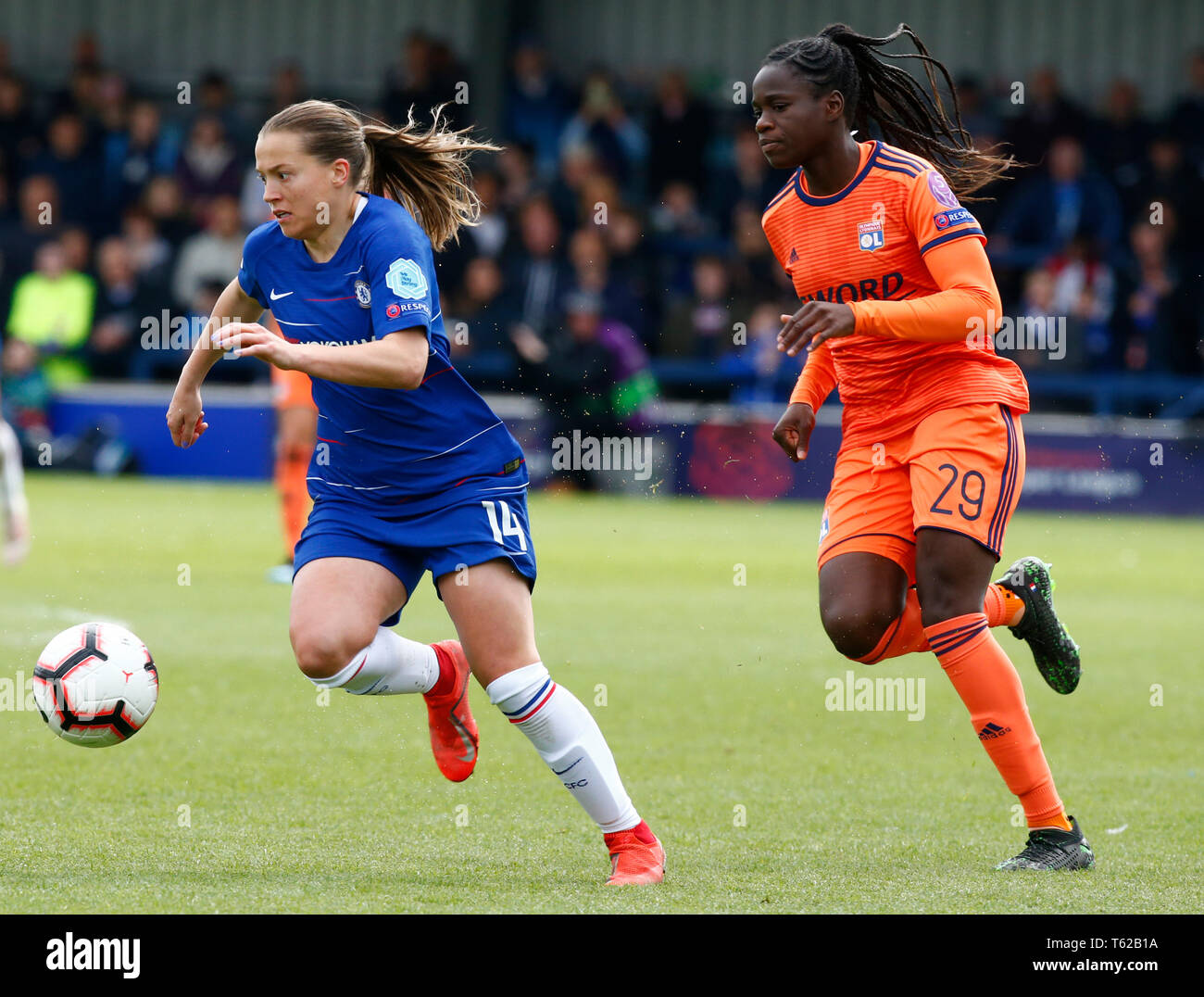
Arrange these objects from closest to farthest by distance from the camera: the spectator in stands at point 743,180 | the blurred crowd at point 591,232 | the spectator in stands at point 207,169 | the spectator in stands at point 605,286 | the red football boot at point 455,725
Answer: the red football boot at point 455,725, the blurred crowd at point 591,232, the spectator in stands at point 605,286, the spectator in stands at point 743,180, the spectator in stands at point 207,169

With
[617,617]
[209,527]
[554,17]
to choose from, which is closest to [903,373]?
[617,617]

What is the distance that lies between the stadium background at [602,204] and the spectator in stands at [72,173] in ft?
0.10

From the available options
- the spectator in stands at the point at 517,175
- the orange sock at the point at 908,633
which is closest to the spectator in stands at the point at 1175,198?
the spectator in stands at the point at 517,175

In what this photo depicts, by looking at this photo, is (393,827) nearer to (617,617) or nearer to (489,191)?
(617,617)

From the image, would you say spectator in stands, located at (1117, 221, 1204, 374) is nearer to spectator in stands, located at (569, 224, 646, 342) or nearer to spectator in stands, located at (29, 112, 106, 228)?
spectator in stands, located at (569, 224, 646, 342)

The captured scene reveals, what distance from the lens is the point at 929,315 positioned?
448 cm

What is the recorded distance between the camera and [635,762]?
5988mm

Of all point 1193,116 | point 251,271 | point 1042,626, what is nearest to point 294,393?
point 251,271

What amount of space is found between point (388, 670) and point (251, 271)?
1.11 meters

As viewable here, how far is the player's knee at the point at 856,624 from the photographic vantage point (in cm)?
472

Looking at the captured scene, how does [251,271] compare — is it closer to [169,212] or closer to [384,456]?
[384,456]

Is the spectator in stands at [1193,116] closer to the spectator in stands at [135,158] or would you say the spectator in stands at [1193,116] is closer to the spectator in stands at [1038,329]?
the spectator in stands at [1038,329]

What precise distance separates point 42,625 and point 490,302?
970cm

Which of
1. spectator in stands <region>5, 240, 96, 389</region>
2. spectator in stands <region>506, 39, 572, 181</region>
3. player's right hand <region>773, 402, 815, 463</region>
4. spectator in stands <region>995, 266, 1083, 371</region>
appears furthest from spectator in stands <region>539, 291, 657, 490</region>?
player's right hand <region>773, 402, 815, 463</region>
